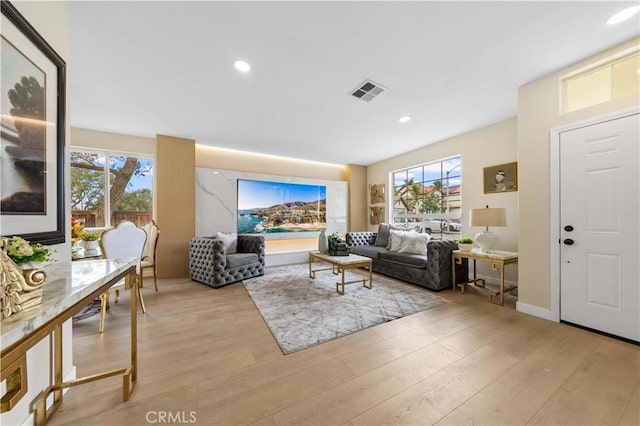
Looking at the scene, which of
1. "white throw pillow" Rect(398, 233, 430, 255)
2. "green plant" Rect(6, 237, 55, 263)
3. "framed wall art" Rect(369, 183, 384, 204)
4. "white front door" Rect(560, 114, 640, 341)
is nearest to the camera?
"green plant" Rect(6, 237, 55, 263)

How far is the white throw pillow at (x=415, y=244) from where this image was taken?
13.0 ft

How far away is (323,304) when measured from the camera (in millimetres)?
2871

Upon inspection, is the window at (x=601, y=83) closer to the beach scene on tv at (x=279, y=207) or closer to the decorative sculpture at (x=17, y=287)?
the decorative sculpture at (x=17, y=287)

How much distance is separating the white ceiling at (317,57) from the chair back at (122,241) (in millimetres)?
1656

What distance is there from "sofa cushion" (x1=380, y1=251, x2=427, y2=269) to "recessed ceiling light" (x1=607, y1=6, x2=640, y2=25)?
2914 mm

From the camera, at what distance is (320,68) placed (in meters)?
2.30

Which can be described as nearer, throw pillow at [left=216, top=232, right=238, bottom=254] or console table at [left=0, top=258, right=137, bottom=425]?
console table at [left=0, top=258, right=137, bottom=425]

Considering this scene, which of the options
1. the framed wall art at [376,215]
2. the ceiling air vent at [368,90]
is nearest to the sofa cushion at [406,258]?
the framed wall art at [376,215]

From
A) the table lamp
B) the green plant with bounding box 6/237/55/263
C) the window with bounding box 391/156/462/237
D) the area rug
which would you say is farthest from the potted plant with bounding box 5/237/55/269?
the window with bounding box 391/156/462/237

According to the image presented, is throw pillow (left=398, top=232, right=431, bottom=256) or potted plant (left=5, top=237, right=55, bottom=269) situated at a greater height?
potted plant (left=5, top=237, right=55, bottom=269)

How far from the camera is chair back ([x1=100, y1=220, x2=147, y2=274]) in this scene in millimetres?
2480

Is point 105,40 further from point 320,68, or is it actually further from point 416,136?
point 416,136

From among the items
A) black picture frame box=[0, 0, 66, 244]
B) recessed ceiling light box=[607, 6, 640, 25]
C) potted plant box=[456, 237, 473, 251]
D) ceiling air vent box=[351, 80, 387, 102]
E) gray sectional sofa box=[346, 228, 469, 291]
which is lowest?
gray sectional sofa box=[346, 228, 469, 291]

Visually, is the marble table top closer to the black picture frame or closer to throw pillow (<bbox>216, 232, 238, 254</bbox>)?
the black picture frame
